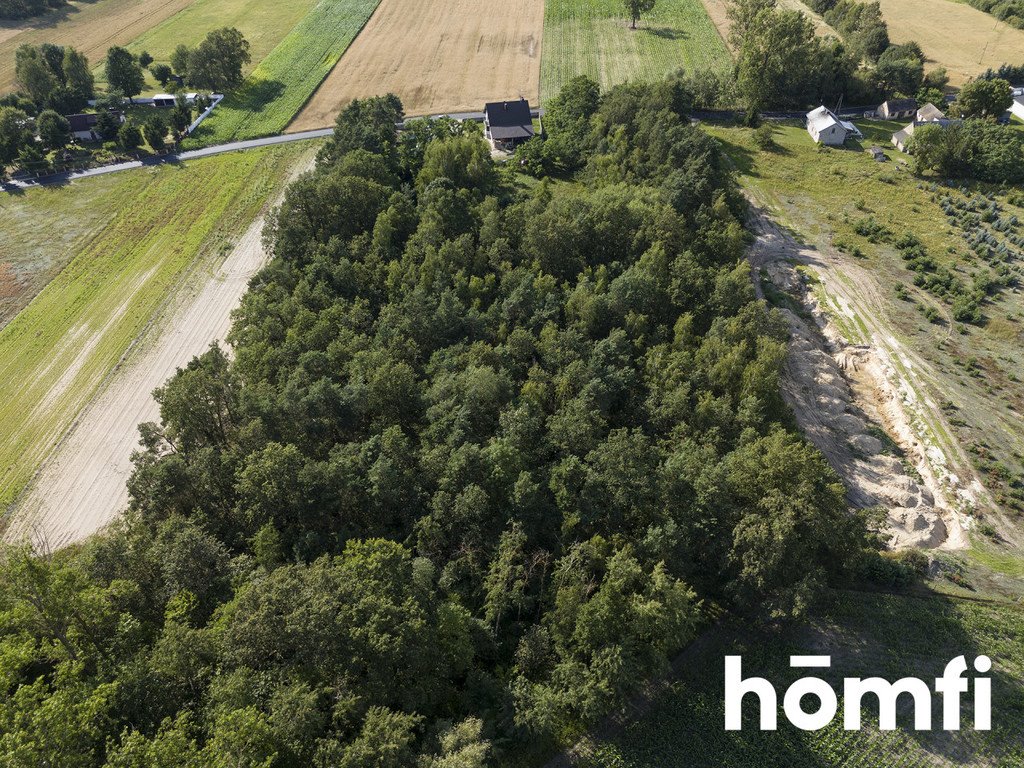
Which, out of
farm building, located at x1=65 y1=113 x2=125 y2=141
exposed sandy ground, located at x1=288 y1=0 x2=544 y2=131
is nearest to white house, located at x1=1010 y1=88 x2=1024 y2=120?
exposed sandy ground, located at x1=288 y1=0 x2=544 y2=131

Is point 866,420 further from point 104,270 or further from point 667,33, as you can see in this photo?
point 667,33

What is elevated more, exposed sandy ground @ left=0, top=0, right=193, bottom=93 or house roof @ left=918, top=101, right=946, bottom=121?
exposed sandy ground @ left=0, top=0, right=193, bottom=93

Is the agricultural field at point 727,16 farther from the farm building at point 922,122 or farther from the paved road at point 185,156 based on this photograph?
the paved road at point 185,156

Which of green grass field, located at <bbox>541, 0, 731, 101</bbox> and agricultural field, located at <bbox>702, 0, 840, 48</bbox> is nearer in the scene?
green grass field, located at <bbox>541, 0, 731, 101</bbox>

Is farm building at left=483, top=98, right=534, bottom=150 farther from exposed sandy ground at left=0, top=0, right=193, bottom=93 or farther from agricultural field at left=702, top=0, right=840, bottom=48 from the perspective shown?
exposed sandy ground at left=0, top=0, right=193, bottom=93

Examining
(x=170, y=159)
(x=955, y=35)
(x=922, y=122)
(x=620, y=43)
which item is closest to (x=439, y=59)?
(x=620, y=43)

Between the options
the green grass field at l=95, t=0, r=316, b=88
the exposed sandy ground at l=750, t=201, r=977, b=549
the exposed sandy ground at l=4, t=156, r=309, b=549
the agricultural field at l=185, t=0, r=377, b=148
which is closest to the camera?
the exposed sandy ground at l=750, t=201, r=977, b=549
